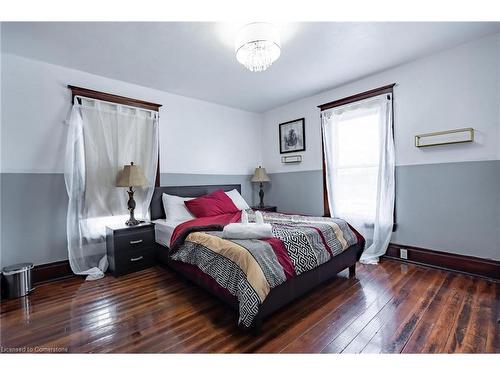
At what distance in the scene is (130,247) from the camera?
279 cm

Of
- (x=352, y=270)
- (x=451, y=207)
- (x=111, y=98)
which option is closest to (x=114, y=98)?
(x=111, y=98)

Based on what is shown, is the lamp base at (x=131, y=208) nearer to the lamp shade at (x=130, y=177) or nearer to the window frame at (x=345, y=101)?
the lamp shade at (x=130, y=177)

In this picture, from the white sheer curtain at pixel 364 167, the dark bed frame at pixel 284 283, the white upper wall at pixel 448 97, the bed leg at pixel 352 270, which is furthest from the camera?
the white sheer curtain at pixel 364 167

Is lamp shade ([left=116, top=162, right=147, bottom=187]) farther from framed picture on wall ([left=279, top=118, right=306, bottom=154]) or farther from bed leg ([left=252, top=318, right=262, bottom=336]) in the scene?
framed picture on wall ([left=279, top=118, right=306, bottom=154])

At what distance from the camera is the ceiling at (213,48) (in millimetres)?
2080

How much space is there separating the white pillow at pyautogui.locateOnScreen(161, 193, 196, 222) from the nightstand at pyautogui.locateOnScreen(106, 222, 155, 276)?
0.33m

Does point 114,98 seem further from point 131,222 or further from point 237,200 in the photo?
point 237,200

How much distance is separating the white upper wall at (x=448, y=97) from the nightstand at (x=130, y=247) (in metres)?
3.47

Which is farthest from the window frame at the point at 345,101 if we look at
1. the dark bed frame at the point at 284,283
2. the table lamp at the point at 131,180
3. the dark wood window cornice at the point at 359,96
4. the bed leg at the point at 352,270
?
the table lamp at the point at 131,180

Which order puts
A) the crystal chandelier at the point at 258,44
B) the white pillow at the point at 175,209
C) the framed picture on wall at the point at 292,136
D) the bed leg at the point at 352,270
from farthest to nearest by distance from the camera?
the framed picture on wall at the point at 292,136
the white pillow at the point at 175,209
the bed leg at the point at 352,270
the crystal chandelier at the point at 258,44

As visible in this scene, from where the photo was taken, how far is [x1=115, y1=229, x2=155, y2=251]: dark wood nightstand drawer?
271cm

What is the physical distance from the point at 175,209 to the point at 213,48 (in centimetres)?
212

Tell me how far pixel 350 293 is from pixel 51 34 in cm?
374
